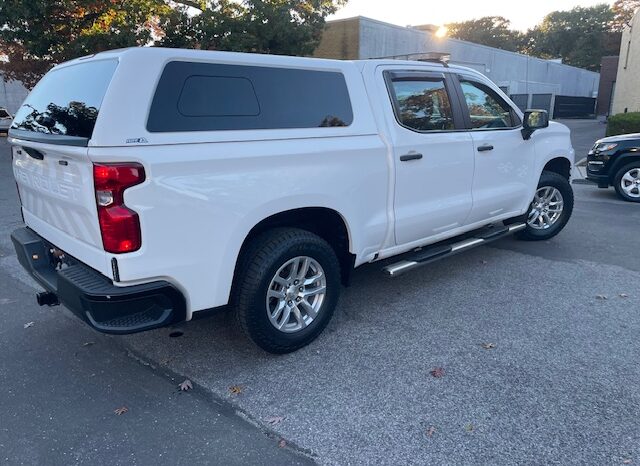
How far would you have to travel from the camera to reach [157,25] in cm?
1834

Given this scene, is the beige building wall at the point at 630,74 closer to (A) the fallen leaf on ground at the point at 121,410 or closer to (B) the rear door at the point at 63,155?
(B) the rear door at the point at 63,155

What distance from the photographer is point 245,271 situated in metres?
3.28

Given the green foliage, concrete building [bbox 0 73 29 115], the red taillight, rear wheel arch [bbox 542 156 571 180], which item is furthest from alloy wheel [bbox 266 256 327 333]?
concrete building [bbox 0 73 29 115]

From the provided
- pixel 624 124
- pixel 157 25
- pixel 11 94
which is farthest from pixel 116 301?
pixel 11 94

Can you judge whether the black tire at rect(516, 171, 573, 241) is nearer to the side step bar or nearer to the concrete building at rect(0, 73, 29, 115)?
the side step bar

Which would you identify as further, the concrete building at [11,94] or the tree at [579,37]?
the tree at [579,37]

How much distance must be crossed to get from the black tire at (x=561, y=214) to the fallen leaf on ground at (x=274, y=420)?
431cm

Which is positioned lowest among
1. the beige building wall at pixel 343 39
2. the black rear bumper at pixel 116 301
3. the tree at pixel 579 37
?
the black rear bumper at pixel 116 301

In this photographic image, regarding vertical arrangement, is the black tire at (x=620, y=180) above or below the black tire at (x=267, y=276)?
below


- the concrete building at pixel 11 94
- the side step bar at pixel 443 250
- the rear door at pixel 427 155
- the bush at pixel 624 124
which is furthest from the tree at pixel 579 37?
the rear door at pixel 427 155

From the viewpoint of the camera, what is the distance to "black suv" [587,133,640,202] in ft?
29.2

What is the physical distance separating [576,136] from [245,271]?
22571mm

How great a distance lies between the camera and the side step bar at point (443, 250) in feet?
13.8

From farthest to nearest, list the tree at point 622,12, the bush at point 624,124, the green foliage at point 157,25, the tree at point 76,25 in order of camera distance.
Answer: the tree at point 622,12
the green foliage at point 157,25
the tree at point 76,25
the bush at point 624,124
